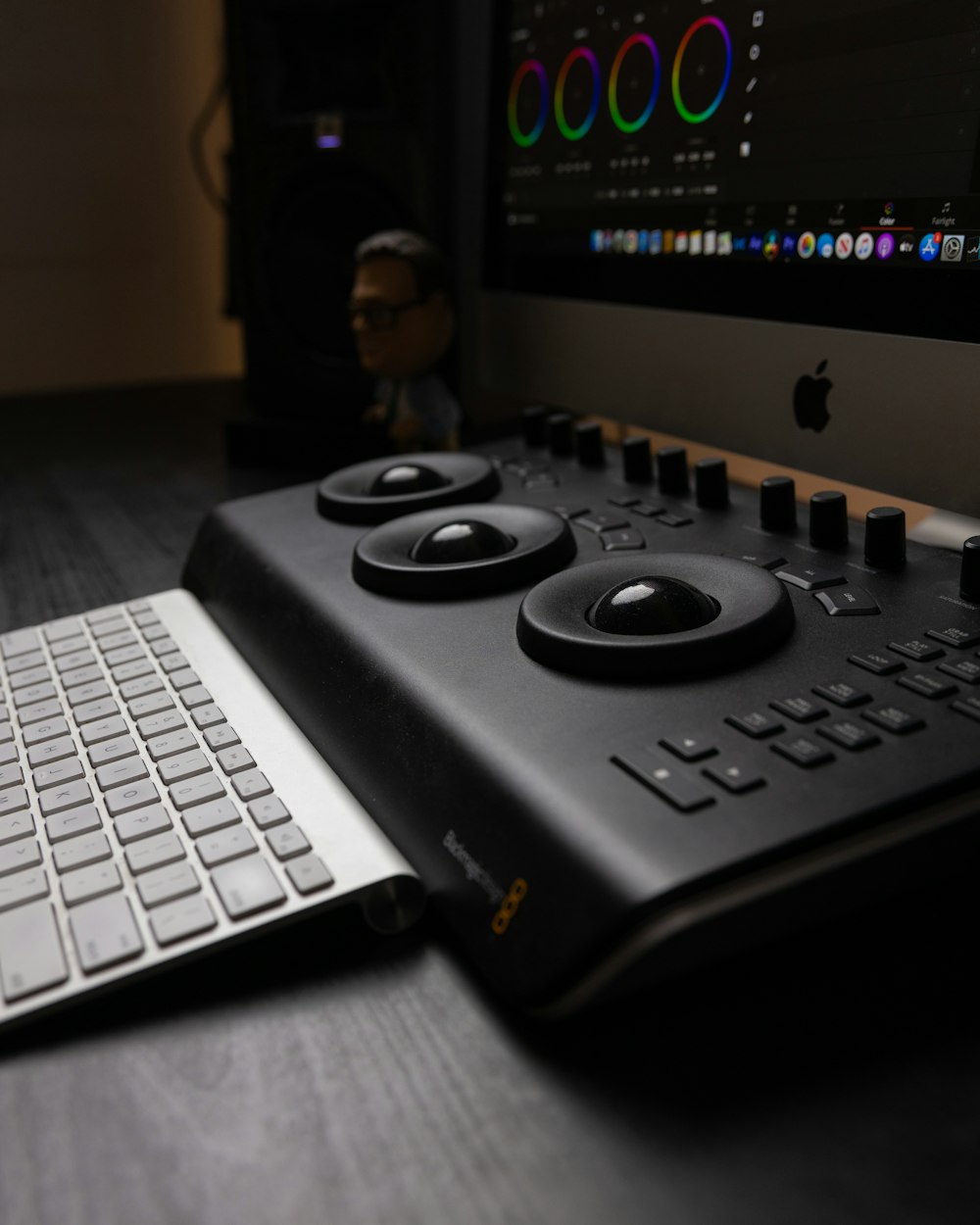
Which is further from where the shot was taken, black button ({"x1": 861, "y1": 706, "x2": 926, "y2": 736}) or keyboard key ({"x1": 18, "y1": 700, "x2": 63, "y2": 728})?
keyboard key ({"x1": 18, "y1": 700, "x2": 63, "y2": 728})

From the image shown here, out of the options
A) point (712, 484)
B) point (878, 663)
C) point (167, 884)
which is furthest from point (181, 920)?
point (712, 484)

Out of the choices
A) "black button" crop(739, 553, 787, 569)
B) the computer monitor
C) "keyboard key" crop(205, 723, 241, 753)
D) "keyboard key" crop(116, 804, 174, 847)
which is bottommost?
"keyboard key" crop(116, 804, 174, 847)

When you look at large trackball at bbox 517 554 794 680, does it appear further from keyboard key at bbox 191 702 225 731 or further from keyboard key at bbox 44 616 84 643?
keyboard key at bbox 44 616 84 643

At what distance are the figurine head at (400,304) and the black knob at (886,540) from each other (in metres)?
0.49

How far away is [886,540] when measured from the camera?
16.6 inches

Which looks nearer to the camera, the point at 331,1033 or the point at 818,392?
the point at 331,1033

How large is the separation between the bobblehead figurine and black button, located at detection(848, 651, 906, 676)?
0.56 m

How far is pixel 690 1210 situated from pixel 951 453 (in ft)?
1.09

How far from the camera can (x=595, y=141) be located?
25.1 inches

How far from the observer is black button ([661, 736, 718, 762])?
11.5 inches

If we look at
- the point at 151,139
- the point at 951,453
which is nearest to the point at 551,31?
the point at 951,453

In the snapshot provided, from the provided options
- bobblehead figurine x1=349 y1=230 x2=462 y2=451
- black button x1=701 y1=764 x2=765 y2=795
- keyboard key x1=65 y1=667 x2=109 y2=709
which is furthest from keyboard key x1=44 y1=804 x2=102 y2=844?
bobblehead figurine x1=349 y1=230 x2=462 y2=451

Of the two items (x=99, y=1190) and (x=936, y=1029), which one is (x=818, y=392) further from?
(x=99, y=1190)

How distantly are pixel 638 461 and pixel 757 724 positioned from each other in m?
Answer: 0.30
